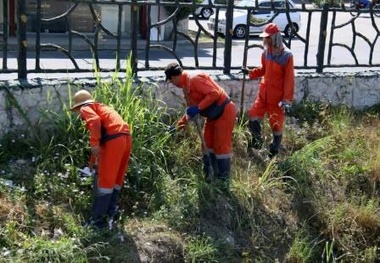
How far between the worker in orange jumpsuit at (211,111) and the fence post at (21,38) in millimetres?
1551

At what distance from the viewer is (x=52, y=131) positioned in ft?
20.4

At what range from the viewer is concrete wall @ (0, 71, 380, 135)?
623 cm

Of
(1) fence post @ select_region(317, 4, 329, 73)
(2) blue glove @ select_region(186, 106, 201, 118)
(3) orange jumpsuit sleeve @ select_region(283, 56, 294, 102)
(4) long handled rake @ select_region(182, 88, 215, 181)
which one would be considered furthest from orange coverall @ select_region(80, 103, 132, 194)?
(1) fence post @ select_region(317, 4, 329, 73)

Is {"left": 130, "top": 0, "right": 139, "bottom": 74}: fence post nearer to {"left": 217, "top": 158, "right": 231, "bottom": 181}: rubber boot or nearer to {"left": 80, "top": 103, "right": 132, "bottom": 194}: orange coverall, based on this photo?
{"left": 217, "top": 158, "right": 231, "bottom": 181}: rubber boot

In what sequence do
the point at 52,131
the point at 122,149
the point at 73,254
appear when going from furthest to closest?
1. the point at 52,131
2. the point at 122,149
3. the point at 73,254

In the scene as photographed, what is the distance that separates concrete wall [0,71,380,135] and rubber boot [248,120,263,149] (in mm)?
481

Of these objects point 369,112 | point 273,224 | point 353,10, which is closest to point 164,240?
point 273,224

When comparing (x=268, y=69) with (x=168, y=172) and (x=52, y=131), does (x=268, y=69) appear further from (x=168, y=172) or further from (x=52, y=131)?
(x=52, y=131)

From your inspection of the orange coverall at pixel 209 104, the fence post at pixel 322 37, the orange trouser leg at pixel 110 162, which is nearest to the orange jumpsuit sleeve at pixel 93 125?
the orange trouser leg at pixel 110 162

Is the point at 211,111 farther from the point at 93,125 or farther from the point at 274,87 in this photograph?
the point at 93,125

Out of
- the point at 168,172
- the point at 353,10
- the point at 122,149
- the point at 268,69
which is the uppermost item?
the point at 353,10

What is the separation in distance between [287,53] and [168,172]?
1.81m

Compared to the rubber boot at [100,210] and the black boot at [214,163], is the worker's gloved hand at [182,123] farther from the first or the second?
the rubber boot at [100,210]

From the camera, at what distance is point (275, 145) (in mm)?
7098
